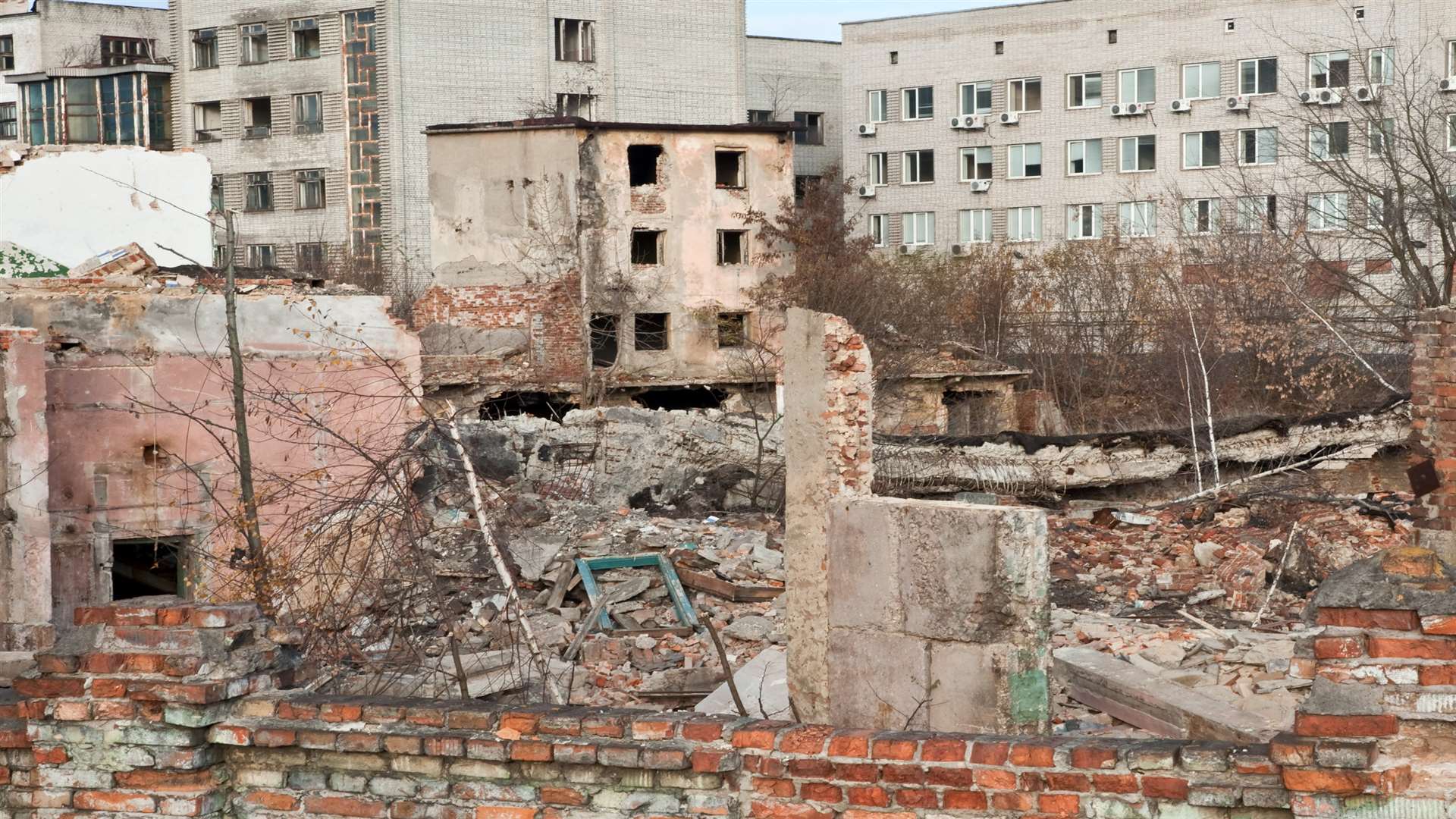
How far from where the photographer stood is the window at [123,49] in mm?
43844

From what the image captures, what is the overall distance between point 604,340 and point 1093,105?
716 inches

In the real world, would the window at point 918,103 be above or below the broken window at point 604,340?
above

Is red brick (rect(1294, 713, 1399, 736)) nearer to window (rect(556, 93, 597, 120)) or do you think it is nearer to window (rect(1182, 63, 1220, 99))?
window (rect(556, 93, 597, 120))

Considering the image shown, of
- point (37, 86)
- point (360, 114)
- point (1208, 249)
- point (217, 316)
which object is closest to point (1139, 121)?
point (1208, 249)

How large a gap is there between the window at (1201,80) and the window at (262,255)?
2389 cm

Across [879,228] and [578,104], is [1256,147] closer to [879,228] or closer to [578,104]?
[879,228]

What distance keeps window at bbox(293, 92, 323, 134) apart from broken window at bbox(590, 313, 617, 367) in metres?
12.3

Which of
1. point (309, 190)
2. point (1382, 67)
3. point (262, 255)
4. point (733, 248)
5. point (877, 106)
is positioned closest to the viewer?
point (733, 248)

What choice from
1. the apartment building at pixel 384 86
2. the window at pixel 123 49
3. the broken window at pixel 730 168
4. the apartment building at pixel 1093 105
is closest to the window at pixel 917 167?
the apartment building at pixel 1093 105

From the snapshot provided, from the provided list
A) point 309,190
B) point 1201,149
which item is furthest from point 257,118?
point 1201,149

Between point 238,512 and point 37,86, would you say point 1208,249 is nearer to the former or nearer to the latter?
point 238,512

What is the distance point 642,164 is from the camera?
31.7 meters

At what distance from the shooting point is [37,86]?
42219 millimetres

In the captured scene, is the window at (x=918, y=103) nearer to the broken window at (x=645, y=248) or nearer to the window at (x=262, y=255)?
the broken window at (x=645, y=248)
